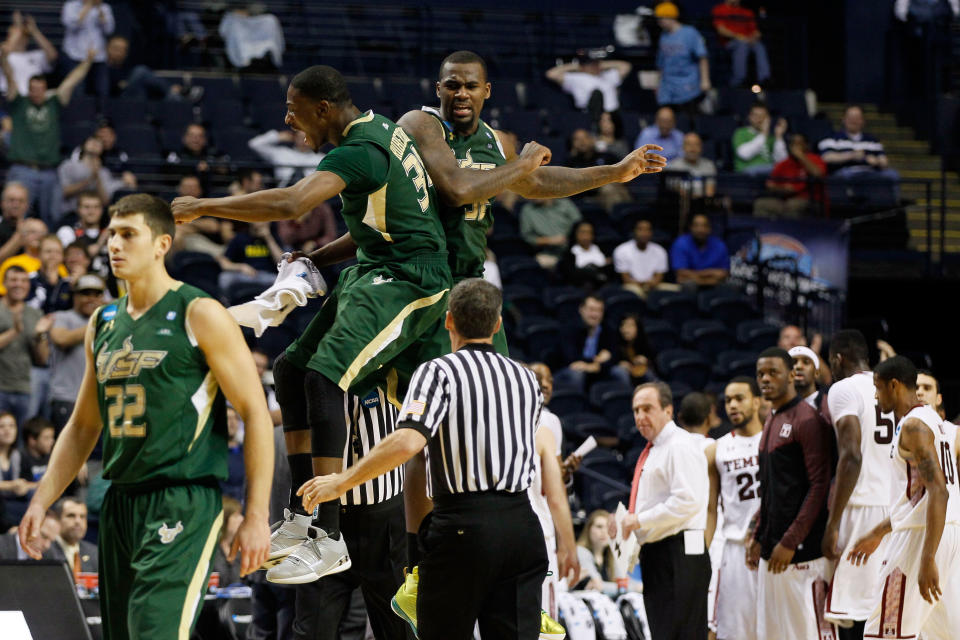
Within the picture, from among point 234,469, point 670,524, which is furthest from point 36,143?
point 670,524

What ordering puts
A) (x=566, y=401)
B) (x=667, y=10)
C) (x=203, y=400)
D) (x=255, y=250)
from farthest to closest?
(x=667, y=10) → (x=255, y=250) → (x=566, y=401) → (x=203, y=400)

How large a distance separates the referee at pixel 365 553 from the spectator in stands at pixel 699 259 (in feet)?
31.1

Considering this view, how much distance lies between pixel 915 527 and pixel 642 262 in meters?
7.69

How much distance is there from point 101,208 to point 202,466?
30.3ft

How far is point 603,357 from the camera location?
13.6 meters

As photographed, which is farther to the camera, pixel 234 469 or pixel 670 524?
pixel 234 469

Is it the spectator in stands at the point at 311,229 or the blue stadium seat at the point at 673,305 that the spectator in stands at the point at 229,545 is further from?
the blue stadium seat at the point at 673,305

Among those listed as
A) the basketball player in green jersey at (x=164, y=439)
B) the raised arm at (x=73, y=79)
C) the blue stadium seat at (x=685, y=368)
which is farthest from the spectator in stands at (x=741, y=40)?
the basketball player in green jersey at (x=164, y=439)

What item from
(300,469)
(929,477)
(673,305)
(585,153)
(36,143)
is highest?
(36,143)

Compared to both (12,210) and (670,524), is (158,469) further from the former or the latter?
(12,210)

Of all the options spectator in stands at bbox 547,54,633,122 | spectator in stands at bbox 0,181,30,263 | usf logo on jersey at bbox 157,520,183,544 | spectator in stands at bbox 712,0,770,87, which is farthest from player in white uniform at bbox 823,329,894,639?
spectator in stands at bbox 712,0,770,87

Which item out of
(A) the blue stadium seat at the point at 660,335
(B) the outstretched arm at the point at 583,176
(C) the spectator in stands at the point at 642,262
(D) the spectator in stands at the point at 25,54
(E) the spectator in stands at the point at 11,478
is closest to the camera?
(B) the outstretched arm at the point at 583,176

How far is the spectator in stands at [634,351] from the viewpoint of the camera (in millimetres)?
13617

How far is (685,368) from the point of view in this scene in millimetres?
13844
